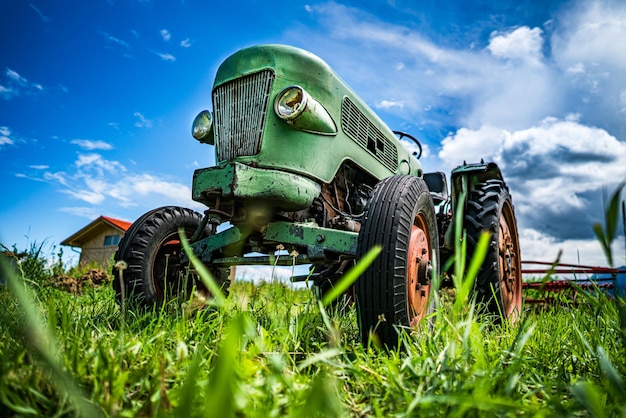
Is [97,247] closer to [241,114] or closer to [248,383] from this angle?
[241,114]

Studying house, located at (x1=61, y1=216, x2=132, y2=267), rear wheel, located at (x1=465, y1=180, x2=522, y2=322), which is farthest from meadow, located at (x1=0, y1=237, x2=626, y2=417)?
house, located at (x1=61, y1=216, x2=132, y2=267)

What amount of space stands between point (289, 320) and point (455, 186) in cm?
214

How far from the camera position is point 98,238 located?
19797mm

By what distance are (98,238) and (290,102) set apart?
793 inches

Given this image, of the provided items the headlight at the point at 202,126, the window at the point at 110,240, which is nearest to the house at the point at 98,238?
the window at the point at 110,240

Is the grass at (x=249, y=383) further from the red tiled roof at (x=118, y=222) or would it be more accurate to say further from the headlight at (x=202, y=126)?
the red tiled roof at (x=118, y=222)

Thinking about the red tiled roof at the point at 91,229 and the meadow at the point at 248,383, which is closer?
the meadow at the point at 248,383

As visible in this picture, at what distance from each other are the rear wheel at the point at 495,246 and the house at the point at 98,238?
700 inches

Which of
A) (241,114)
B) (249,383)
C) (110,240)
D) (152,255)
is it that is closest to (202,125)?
(241,114)

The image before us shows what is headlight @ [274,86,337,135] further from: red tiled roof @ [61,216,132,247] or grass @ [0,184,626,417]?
red tiled roof @ [61,216,132,247]

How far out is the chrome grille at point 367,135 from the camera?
116 inches

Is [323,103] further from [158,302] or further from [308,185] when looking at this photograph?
[158,302]

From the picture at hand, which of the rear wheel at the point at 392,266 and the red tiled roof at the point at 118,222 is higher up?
the red tiled roof at the point at 118,222

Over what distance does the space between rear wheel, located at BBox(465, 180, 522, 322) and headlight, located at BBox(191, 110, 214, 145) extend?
2.00 meters
